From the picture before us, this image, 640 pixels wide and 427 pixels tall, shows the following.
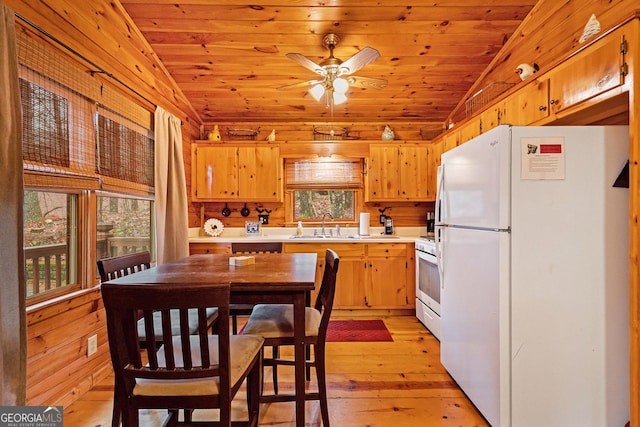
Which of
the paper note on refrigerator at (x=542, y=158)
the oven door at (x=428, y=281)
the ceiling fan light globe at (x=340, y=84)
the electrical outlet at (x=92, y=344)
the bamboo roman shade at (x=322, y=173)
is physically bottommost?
the electrical outlet at (x=92, y=344)

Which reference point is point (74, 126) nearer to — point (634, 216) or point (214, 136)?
point (214, 136)

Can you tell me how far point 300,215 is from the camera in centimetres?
429

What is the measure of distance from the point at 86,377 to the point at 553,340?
284 cm

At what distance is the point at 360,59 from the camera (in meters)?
2.20

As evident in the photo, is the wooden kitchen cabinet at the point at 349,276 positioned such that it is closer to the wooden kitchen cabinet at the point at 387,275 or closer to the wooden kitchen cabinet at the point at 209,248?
the wooden kitchen cabinet at the point at 387,275

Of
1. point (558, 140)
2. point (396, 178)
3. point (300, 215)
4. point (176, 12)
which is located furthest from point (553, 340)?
point (176, 12)

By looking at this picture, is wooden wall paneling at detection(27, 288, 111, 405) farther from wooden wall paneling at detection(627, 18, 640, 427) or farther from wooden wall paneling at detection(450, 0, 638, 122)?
wooden wall paneling at detection(450, 0, 638, 122)

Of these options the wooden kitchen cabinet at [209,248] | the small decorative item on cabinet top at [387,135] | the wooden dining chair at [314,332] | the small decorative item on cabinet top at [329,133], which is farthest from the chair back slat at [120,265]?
the small decorative item on cabinet top at [387,135]

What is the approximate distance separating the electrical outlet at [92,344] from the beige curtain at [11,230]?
0.67m

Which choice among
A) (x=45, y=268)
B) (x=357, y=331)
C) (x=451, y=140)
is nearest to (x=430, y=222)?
(x=451, y=140)

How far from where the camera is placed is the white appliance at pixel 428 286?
295cm

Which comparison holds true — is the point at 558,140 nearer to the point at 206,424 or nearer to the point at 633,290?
the point at 633,290

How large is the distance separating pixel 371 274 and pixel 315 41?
246 cm

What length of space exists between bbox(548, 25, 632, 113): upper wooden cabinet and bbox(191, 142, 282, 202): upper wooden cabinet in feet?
9.30
